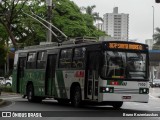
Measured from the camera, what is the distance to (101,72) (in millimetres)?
21625

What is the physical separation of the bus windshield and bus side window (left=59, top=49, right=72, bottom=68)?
3.05m

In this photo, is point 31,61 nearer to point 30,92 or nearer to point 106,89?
point 30,92

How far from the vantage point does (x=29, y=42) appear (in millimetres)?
50562

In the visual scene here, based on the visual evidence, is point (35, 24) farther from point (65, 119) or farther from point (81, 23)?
point (65, 119)

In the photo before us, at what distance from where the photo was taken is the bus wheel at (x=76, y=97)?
909 inches

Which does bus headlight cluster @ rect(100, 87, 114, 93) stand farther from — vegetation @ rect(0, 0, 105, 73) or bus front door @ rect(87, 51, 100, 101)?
vegetation @ rect(0, 0, 105, 73)

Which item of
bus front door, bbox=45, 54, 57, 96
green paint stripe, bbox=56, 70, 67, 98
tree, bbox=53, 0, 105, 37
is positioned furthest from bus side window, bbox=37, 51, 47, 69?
tree, bbox=53, 0, 105, 37

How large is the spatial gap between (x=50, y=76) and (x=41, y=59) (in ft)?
4.78

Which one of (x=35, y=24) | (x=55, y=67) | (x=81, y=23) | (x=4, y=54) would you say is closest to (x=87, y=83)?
(x=55, y=67)

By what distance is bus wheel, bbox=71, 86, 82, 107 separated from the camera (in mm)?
23097

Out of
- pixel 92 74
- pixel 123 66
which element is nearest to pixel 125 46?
pixel 123 66

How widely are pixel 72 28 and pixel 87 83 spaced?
3743 cm

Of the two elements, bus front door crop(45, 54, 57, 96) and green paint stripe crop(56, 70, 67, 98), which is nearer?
green paint stripe crop(56, 70, 67, 98)

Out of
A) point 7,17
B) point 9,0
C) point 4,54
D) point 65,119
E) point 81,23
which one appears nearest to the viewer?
point 65,119
